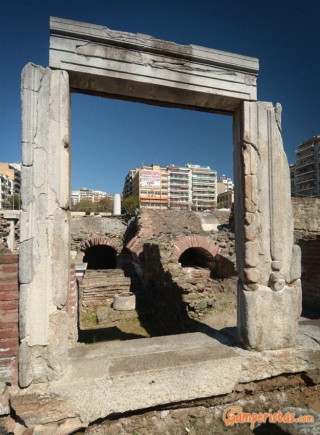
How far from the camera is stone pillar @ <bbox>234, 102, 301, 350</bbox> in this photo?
7.54 ft

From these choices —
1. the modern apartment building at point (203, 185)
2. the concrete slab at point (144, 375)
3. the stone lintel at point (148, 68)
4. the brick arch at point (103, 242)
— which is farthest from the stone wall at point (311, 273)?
the modern apartment building at point (203, 185)

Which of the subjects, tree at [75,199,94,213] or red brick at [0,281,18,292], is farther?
tree at [75,199,94,213]

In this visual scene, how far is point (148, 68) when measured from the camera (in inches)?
84.3

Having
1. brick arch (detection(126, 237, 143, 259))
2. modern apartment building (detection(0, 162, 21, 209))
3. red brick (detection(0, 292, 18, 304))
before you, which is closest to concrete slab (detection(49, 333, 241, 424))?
red brick (detection(0, 292, 18, 304))

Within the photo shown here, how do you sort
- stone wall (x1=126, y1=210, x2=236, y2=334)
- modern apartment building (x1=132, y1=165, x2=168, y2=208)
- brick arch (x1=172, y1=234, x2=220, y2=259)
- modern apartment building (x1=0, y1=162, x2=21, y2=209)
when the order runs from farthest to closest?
1. modern apartment building (x1=132, y1=165, x2=168, y2=208)
2. modern apartment building (x1=0, y1=162, x2=21, y2=209)
3. brick arch (x1=172, y1=234, x2=220, y2=259)
4. stone wall (x1=126, y1=210, x2=236, y2=334)

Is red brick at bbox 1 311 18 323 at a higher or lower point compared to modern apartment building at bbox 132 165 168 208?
lower

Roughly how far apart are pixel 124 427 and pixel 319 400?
5.94 ft

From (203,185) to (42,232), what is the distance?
115 m

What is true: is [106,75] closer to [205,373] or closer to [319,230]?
[205,373]

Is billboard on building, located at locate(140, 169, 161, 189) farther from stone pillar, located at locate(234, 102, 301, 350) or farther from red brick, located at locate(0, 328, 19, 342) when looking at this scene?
red brick, located at locate(0, 328, 19, 342)

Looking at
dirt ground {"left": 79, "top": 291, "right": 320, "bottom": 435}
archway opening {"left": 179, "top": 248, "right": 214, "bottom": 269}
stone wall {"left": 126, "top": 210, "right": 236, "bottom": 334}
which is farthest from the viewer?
archway opening {"left": 179, "top": 248, "right": 214, "bottom": 269}

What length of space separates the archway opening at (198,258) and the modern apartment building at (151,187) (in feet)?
256

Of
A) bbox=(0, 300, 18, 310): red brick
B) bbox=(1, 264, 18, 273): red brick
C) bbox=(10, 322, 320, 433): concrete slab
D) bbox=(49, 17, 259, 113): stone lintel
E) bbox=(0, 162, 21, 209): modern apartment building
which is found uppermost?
bbox=(0, 162, 21, 209): modern apartment building

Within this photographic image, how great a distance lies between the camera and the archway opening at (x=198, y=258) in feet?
25.8
